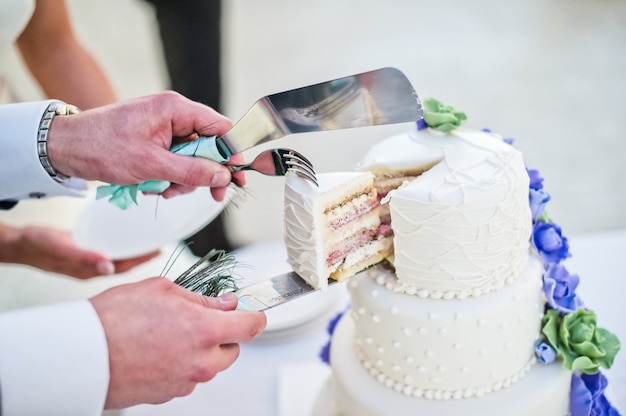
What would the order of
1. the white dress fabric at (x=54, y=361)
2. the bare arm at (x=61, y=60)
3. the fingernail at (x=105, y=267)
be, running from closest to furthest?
the white dress fabric at (x=54, y=361), the fingernail at (x=105, y=267), the bare arm at (x=61, y=60)

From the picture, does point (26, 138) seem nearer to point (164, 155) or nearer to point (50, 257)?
point (164, 155)

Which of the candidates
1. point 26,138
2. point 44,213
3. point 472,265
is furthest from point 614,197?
point 26,138

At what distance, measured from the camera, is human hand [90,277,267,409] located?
1104 mm

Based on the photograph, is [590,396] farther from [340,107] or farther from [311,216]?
[340,107]

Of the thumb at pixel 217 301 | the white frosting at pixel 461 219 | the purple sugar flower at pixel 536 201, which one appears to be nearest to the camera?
the thumb at pixel 217 301

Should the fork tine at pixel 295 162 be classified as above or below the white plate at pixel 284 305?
above

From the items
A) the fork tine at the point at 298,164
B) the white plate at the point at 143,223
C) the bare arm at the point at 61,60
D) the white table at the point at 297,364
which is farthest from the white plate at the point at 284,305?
the bare arm at the point at 61,60

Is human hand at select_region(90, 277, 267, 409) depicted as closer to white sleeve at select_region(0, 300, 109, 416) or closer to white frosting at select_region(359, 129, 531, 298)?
white sleeve at select_region(0, 300, 109, 416)

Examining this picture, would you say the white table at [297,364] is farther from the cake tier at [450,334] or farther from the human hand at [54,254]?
Result: the human hand at [54,254]

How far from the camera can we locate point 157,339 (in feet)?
3.65

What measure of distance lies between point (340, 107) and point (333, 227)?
0.95 ft

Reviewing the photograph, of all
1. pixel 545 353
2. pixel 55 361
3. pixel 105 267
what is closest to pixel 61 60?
pixel 105 267

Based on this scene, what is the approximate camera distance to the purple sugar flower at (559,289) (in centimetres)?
152

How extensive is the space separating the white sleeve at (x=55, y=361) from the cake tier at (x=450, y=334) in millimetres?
660
